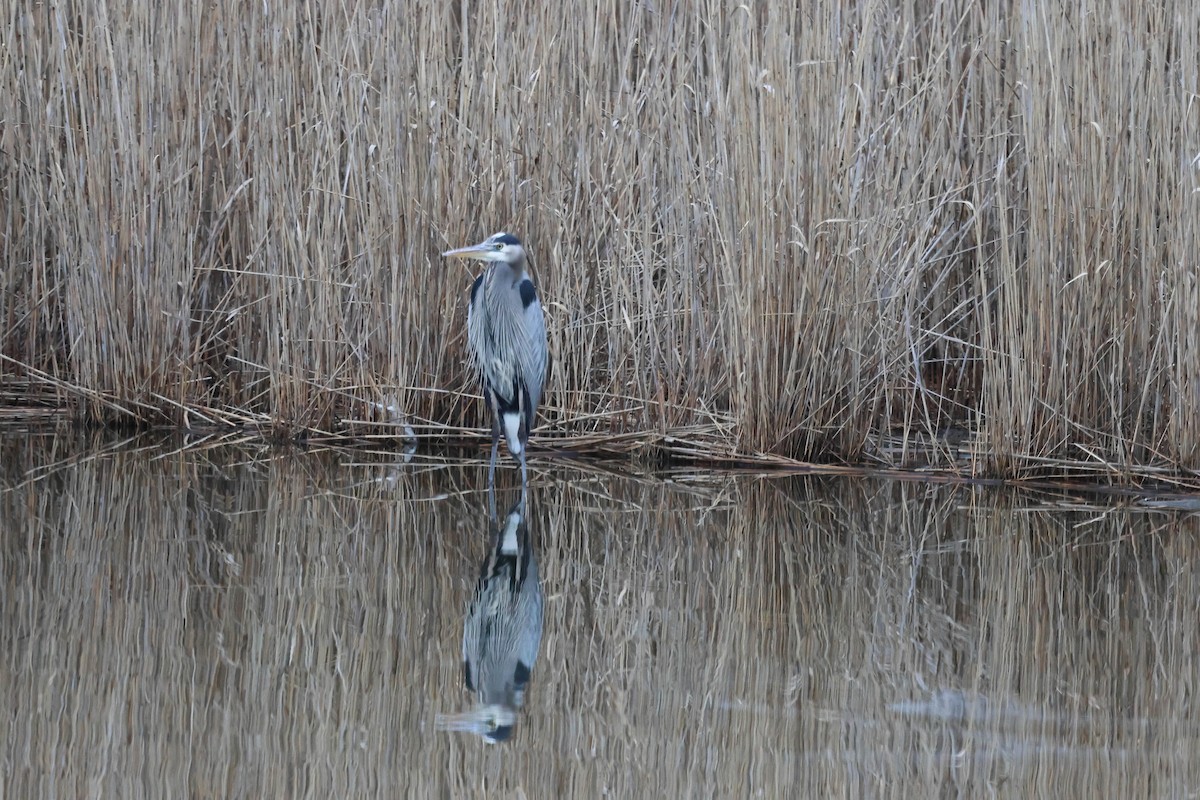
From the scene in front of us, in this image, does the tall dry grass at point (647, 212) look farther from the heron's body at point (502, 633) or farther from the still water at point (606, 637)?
the heron's body at point (502, 633)

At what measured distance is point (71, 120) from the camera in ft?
16.2

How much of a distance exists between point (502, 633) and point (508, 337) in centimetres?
146

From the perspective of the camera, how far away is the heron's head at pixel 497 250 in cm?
425

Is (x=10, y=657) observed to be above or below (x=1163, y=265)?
below

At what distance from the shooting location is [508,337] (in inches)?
164

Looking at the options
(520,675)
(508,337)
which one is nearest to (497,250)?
(508,337)

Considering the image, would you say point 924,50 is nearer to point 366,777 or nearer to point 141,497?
point 141,497

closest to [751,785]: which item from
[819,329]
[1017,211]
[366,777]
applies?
[366,777]

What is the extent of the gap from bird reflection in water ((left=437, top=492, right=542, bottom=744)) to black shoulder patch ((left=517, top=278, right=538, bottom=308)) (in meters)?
0.74

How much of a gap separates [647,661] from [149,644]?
0.87 metres

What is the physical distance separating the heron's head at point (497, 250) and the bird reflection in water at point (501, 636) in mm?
865

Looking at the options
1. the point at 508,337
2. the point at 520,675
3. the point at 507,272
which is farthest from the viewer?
the point at 507,272

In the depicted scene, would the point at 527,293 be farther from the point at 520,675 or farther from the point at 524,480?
the point at 520,675

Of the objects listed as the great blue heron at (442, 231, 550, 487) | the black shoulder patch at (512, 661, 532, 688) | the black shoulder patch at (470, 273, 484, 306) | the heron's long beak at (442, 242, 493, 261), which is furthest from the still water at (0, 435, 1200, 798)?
the heron's long beak at (442, 242, 493, 261)
